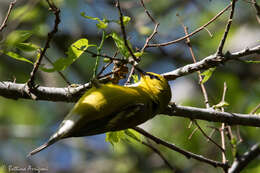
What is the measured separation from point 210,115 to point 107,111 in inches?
41.8

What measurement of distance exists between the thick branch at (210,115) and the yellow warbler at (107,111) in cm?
15

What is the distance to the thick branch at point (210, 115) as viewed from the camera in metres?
3.48

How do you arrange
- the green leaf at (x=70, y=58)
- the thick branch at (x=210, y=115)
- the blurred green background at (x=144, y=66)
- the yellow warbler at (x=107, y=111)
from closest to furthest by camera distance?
1. the green leaf at (x=70, y=58)
2. the yellow warbler at (x=107, y=111)
3. the thick branch at (x=210, y=115)
4. the blurred green background at (x=144, y=66)

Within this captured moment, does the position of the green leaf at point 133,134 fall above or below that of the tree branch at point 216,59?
below

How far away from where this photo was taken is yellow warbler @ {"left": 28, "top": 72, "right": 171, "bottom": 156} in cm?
326

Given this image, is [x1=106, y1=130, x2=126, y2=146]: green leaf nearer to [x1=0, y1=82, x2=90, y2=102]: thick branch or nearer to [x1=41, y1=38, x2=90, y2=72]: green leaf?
[x1=0, y1=82, x2=90, y2=102]: thick branch

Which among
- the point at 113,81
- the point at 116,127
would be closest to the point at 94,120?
the point at 116,127

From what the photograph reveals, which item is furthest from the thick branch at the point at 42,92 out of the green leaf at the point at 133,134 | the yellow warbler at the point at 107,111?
the green leaf at the point at 133,134

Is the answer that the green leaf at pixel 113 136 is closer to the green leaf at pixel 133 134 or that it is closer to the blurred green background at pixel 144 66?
the green leaf at pixel 133 134

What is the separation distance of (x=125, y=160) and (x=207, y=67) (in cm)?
580

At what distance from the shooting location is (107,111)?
3385mm

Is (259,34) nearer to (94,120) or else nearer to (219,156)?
(219,156)

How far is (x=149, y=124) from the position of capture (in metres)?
8.44

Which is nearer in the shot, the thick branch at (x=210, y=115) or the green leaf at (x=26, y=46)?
the green leaf at (x=26, y=46)
